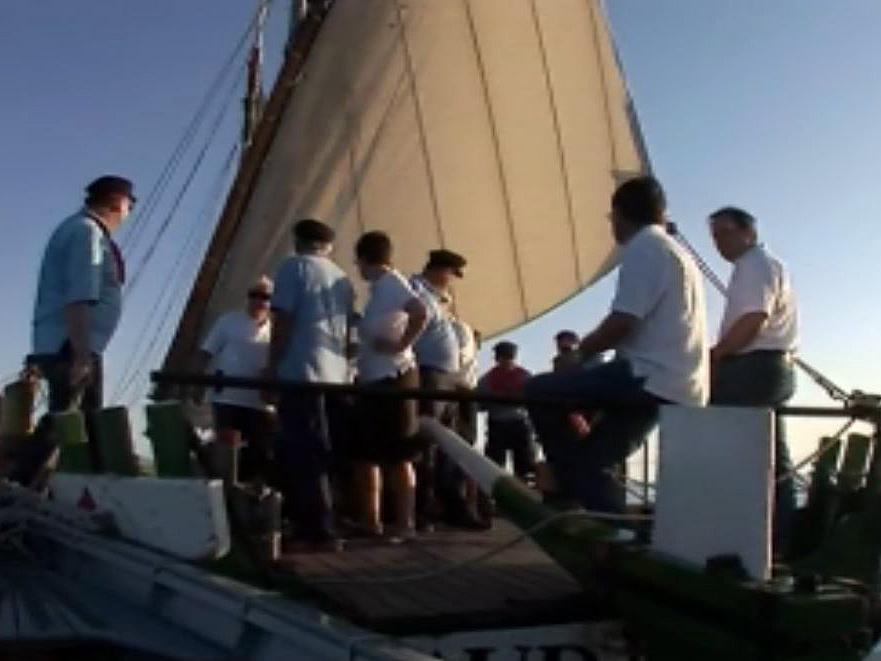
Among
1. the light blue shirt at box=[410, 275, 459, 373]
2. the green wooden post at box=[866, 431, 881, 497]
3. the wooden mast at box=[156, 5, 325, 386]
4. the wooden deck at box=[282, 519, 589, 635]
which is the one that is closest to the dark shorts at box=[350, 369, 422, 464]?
the wooden deck at box=[282, 519, 589, 635]

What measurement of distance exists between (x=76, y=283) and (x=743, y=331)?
3167mm

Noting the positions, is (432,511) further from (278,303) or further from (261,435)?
(278,303)

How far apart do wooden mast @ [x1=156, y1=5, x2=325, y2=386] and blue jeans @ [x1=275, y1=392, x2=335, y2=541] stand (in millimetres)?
5727

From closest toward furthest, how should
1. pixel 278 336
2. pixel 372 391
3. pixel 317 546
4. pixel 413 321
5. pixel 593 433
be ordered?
pixel 372 391 → pixel 593 433 → pixel 317 546 → pixel 278 336 → pixel 413 321

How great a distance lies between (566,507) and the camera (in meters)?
4.72

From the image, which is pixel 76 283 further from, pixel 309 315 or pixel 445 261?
pixel 445 261

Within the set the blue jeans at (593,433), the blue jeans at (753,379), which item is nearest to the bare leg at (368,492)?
the blue jeans at (593,433)

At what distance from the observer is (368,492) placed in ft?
A: 20.2

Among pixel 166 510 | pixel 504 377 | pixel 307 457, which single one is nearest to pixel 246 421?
pixel 307 457

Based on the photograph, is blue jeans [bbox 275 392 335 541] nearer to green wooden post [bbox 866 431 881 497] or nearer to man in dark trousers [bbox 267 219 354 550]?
man in dark trousers [bbox 267 219 354 550]

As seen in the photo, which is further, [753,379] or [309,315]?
[753,379]

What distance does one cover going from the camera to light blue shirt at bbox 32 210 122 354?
611 centimetres

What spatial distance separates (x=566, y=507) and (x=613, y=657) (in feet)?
1.94

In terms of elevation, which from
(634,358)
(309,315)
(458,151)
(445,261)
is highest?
(458,151)
